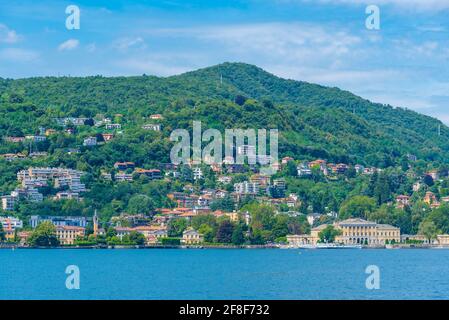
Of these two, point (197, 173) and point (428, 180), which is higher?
point (197, 173)

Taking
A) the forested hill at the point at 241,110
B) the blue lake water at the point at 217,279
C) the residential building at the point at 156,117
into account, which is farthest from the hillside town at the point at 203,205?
the blue lake water at the point at 217,279

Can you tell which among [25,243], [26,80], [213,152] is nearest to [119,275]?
[25,243]

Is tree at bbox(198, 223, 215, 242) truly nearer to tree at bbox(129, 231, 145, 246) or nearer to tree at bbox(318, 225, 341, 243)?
tree at bbox(129, 231, 145, 246)

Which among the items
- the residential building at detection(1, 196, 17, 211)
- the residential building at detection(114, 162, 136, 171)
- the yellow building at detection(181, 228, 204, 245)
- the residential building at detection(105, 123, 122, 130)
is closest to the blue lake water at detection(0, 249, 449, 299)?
the yellow building at detection(181, 228, 204, 245)

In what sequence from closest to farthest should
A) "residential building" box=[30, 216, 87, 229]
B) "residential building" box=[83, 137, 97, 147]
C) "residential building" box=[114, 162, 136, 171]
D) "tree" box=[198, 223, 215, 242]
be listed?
"tree" box=[198, 223, 215, 242] → "residential building" box=[30, 216, 87, 229] → "residential building" box=[114, 162, 136, 171] → "residential building" box=[83, 137, 97, 147]

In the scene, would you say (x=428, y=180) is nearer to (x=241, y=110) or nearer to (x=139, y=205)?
(x=241, y=110)

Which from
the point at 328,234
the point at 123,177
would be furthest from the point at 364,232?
the point at 123,177
